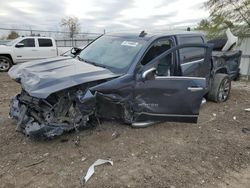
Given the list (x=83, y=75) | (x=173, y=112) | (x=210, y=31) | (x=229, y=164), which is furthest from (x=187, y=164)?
(x=210, y=31)

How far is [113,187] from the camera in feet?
10.7

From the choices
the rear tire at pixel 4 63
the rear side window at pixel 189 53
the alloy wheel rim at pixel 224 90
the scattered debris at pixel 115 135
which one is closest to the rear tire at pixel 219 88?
the alloy wheel rim at pixel 224 90

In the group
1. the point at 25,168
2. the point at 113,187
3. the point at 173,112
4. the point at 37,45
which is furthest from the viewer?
the point at 37,45

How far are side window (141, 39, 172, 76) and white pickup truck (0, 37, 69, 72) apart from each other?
10071mm

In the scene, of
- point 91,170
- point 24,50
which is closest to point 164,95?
point 91,170

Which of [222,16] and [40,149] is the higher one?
[222,16]

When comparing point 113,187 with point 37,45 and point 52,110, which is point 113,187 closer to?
point 52,110

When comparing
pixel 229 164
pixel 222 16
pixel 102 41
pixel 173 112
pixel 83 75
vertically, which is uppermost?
pixel 222 16

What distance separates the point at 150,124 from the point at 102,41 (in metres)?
2.03

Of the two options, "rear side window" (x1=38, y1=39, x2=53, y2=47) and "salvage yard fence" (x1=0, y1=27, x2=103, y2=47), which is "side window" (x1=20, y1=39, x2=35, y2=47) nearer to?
"rear side window" (x1=38, y1=39, x2=53, y2=47)

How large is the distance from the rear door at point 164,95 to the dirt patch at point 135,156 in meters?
0.40

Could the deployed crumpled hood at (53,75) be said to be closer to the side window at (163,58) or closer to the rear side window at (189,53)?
the side window at (163,58)

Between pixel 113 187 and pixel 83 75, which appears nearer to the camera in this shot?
pixel 113 187

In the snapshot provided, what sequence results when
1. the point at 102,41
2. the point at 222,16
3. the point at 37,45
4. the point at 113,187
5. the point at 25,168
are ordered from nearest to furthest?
the point at 113,187 < the point at 25,168 < the point at 102,41 < the point at 222,16 < the point at 37,45
